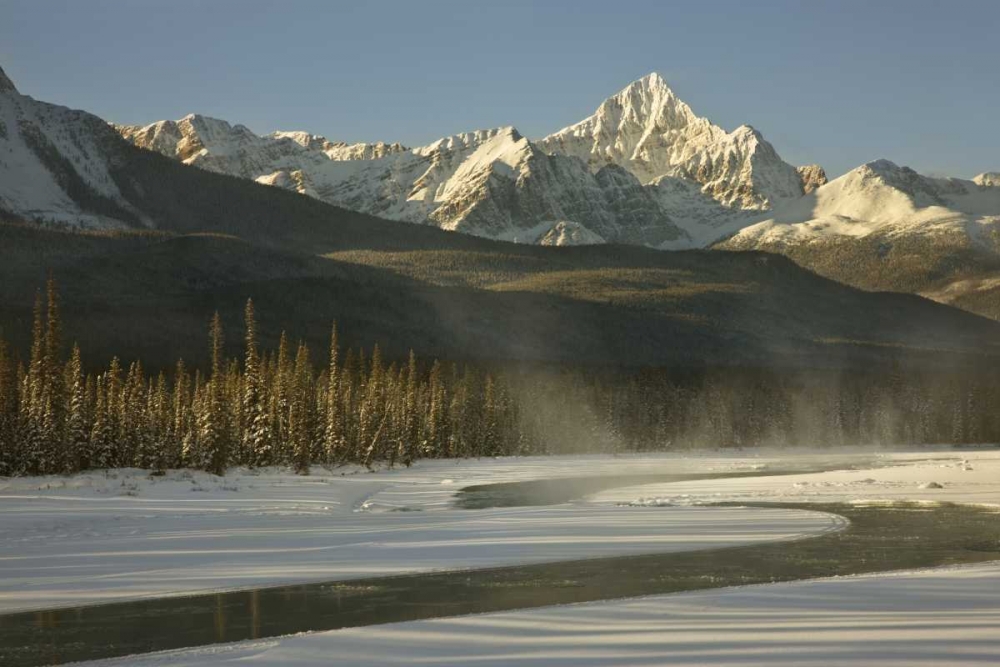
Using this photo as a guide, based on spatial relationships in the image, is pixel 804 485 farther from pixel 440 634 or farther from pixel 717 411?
pixel 717 411

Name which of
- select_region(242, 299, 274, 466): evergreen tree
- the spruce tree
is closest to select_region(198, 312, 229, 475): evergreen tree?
select_region(242, 299, 274, 466): evergreen tree

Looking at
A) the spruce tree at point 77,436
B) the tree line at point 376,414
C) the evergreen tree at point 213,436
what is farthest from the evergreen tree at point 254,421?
the spruce tree at point 77,436

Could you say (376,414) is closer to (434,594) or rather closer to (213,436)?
(213,436)

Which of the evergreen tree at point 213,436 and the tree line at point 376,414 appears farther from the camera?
the evergreen tree at point 213,436

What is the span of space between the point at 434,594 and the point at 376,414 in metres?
70.2

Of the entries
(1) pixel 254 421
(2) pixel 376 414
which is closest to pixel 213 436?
(1) pixel 254 421

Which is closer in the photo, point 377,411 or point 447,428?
point 377,411

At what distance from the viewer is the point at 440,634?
70.5 feet

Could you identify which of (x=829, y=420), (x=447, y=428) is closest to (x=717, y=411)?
(x=829, y=420)

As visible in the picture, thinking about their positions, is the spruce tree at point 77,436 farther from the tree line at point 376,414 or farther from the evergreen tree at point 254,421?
the evergreen tree at point 254,421

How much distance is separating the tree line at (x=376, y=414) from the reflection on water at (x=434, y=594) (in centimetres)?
4008

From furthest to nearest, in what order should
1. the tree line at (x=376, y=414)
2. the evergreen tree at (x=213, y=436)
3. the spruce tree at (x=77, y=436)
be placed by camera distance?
the evergreen tree at (x=213, y=436), the tree line at (x=376, y=414), the spruce tree at (x=77, y=436)

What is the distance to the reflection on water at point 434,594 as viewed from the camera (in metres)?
21.9

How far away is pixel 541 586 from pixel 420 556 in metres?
6.51
